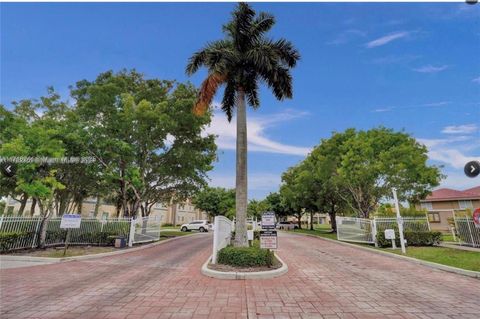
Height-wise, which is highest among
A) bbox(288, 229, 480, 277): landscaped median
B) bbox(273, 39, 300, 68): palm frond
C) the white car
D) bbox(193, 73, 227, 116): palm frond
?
bbox(273, 39, 300, 68): palm frond

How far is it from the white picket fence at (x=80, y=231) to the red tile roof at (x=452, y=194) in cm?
3188

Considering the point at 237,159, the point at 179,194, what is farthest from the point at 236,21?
the point at 179,194

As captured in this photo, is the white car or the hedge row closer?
the hedge row

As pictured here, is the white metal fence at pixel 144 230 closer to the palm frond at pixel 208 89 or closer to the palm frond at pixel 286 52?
the palm frond at pixel 208 89

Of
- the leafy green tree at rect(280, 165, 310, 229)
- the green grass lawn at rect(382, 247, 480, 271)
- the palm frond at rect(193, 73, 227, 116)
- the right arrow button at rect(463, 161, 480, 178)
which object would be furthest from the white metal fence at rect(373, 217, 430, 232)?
the leafy green tree at rect(280, 165, 310, 229)

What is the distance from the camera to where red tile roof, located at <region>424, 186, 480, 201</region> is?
30.7m

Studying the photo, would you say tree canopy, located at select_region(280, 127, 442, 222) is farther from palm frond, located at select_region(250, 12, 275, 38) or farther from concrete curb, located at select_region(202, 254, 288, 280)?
concrete curb, located at select_region(202, 254, 288, 280)

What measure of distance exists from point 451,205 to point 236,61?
3397 cm

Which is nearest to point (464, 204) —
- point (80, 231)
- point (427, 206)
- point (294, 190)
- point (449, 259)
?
point (427, 206)

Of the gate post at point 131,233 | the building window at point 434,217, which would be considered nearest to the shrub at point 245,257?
the gate post at point 131,233

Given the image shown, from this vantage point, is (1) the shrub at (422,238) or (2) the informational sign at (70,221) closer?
(2) the informational sign at (70,221)

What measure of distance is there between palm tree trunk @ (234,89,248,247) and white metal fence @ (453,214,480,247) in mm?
13128

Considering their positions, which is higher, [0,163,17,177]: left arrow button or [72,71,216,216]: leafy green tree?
[72,71,216,216]: leafy green tree

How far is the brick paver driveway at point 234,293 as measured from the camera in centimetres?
506
